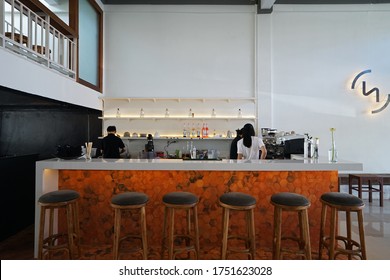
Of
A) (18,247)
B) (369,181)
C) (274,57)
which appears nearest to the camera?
(18,247)

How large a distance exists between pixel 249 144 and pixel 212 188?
1.08 meters

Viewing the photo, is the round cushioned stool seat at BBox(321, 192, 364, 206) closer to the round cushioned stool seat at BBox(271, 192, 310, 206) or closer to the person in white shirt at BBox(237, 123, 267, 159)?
A: the round cushioned stool seat at BBox(271, 192, 310, 206)

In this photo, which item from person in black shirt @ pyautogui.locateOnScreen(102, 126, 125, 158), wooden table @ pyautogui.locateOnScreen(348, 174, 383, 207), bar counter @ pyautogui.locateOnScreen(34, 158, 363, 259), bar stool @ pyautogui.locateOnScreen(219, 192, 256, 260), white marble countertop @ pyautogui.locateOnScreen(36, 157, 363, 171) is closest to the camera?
bar stool @ pyautogui.locateOnScreen(219, 192, 256, 260)

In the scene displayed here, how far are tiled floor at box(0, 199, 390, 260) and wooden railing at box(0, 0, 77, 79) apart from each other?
8.12 feet

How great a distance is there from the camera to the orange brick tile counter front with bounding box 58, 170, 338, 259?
2986mm

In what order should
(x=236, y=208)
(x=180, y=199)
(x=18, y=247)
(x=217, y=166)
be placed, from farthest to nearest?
(x=18, y=247) → (x=217, y=166) → (x=180, y=199) → (x=236, y=208)

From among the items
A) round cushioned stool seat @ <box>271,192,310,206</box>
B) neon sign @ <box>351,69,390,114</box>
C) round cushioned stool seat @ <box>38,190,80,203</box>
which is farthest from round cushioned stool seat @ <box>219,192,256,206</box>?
neon sign @ <box>351,69,390,114</box>

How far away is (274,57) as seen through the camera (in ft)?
19.4

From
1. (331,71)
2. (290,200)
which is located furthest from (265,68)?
(290,200)

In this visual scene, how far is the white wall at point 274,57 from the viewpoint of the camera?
586cm

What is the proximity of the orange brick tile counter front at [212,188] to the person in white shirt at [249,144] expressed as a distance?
0.80 m

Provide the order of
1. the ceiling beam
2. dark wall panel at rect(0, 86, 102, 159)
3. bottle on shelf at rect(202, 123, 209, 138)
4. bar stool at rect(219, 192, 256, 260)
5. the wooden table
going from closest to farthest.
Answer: bar stool at rect(219, 192, 256, 260)
dark wall panel at rect(0, 86, 102, 159)
the wooden table
the ceiling beam
bottle on shelf at rect(202, 123, 209, 138)

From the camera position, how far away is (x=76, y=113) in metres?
5.58

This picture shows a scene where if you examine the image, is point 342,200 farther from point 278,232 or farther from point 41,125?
point 41,125
